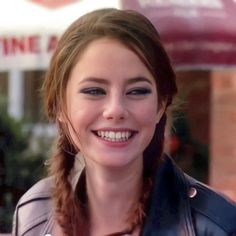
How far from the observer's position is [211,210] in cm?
184

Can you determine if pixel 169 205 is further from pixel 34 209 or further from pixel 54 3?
pixel 54 3

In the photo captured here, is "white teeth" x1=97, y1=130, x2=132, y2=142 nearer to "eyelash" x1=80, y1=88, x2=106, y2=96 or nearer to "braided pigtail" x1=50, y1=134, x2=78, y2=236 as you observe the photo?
"eyelash" x1=80, y1=88, x2=106, y2=96

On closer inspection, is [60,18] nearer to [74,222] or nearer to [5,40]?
[5,40]

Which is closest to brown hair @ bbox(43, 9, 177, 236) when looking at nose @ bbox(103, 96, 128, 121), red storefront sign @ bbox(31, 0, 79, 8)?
nose @ bbox(103, 96, 128, 121)

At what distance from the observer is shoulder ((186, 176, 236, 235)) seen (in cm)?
181

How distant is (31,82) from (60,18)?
57 cm

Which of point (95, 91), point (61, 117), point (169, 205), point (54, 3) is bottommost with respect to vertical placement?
point (54, 3)

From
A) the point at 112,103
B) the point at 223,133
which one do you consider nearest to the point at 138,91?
the point at 112,103

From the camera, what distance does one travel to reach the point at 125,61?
70.0 inches

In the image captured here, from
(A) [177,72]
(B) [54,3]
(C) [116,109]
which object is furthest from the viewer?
(B) [54,3]

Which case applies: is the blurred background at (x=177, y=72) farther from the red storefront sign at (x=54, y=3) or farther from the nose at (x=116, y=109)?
the nose at (x=116, y=109)

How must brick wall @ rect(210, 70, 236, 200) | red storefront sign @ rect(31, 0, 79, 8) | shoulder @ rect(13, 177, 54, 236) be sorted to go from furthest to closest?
brick wall @ rect(210, 70, 236, 200) < red storefront sign @ rect(31, 0, 79, 8) < shoulder @ rect(13, 177, 54, 236)

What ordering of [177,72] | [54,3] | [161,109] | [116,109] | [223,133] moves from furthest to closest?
[223,133], [54,3], [177,72], [161,109], [116,109]

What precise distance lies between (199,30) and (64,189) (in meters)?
2.16
